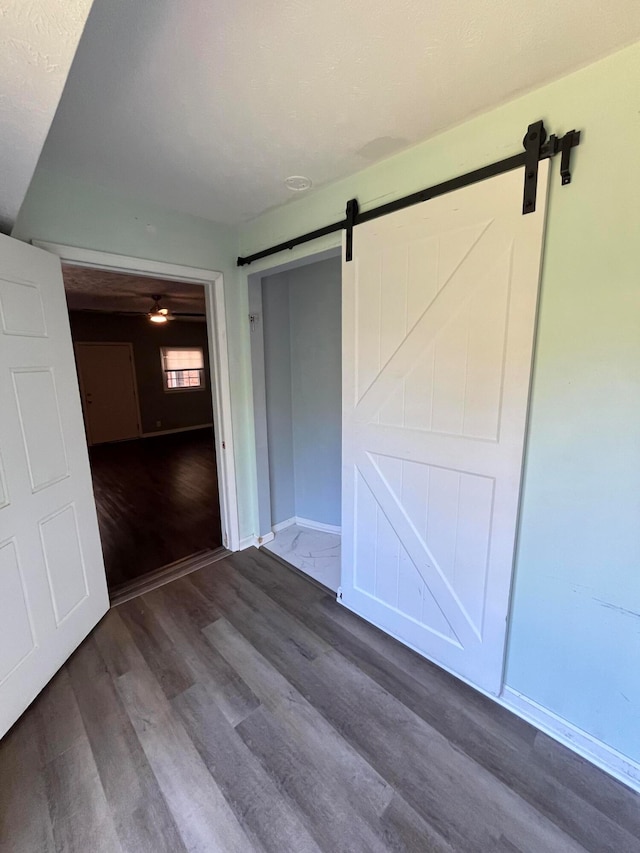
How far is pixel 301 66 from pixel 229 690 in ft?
8.42

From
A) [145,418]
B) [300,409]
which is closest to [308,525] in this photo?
[300,409]

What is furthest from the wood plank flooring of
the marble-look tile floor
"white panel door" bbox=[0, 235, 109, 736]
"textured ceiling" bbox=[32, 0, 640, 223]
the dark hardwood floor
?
"textured ceiling" bbox=[32, 0, 640, 223]

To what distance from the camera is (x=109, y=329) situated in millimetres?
6840

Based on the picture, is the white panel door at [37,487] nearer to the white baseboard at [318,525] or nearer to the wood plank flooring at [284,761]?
the wood plank flooring at [284,761]

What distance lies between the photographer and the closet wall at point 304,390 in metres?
3.00

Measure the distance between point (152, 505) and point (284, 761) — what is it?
3091 millimetres

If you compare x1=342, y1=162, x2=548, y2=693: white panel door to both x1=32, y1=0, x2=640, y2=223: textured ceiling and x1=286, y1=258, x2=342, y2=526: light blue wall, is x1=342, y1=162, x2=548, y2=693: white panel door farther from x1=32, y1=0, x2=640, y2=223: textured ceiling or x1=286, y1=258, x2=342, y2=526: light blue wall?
x1=286, y1=258, x2=342, y2=526: light blue wall

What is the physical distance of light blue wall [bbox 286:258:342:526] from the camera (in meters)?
2.96

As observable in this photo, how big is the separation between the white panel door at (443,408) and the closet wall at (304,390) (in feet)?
3.30

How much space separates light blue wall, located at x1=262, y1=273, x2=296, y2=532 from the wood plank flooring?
1.43 m

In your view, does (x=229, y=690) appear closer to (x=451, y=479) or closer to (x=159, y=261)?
(x=451, y=479)

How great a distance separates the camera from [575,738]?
58.1 inches

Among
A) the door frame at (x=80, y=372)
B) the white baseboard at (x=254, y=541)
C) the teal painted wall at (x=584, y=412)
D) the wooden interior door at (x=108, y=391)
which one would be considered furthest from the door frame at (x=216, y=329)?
the wooden interior door at (x=108, y=391)

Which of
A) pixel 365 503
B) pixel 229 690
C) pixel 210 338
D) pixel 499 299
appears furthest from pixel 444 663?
pixel 210 338
